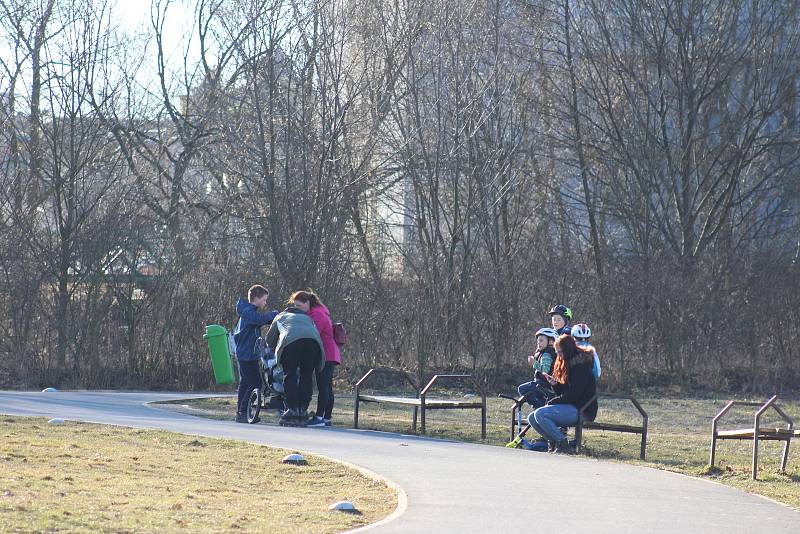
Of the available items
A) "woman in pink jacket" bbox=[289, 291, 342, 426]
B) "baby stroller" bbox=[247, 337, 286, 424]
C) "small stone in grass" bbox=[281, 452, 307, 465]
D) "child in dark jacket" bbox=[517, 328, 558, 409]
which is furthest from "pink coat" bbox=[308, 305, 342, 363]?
"small stone in grass" bbox=[281, 452, 307, 465]

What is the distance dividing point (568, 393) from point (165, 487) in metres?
5.46

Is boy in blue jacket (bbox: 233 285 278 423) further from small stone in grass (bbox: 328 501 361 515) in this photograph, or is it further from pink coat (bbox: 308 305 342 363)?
small stone in grass (bbox: 328 501 361 515)

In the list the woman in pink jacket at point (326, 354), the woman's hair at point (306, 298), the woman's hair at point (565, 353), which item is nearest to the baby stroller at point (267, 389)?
the woman in pink jacket at point (326, 354)

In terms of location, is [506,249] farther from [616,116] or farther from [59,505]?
[59,505]

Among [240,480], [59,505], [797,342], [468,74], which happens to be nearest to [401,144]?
[468,74]

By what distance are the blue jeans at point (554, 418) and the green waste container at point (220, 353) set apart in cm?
570

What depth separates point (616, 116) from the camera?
95.6 ft

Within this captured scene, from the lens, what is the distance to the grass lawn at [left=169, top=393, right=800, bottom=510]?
12367 mm

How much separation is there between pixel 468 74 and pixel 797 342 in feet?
28.6

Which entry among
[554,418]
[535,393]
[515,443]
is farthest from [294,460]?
[535,393]

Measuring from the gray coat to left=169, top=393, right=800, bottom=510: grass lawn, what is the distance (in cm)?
175

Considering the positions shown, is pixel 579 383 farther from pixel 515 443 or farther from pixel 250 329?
pixel 250 329

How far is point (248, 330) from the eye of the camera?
16.0 m

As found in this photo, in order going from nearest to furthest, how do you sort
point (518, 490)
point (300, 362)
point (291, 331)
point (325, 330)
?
point (518, 490), point (291, 331), point (300, 362), point (325, 330)
